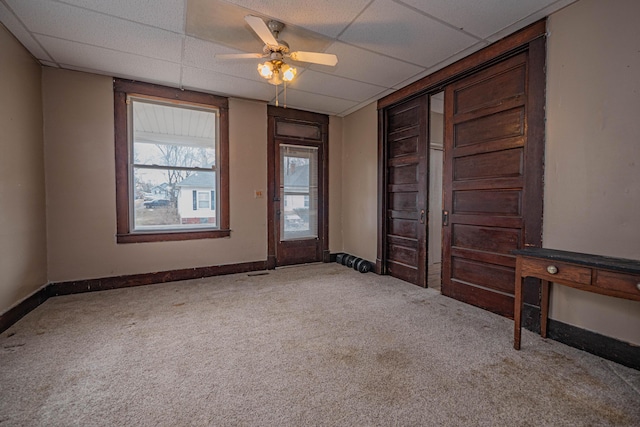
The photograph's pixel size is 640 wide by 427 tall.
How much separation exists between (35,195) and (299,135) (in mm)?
3571

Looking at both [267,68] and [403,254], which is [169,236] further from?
[403,254]

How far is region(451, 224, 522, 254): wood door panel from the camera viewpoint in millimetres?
2783

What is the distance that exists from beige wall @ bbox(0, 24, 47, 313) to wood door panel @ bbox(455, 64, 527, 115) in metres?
4.55

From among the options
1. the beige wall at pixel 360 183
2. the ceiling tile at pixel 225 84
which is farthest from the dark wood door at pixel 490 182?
the ceiling tile at pixel 225 84

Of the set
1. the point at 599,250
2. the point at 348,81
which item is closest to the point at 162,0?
the point at 348,81

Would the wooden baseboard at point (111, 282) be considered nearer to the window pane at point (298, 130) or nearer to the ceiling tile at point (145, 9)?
the window pane at point (298, 130)

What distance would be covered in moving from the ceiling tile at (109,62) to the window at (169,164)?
25 cm

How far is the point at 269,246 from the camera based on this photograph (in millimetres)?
4781

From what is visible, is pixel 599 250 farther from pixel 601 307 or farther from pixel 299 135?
pixel 299 135

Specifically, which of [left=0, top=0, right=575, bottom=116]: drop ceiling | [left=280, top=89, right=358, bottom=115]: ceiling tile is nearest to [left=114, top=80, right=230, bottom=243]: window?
[left=0, top=0, right=575, bottom=116]: drop ceiling

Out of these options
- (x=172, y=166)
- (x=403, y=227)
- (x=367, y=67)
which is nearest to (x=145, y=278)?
(x=172, y=166)

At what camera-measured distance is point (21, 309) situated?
2.77m

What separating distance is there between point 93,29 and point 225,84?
148cm

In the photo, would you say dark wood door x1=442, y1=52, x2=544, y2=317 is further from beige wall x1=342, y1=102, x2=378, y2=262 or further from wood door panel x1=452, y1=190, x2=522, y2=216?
beige wall x1=342, y1=102, x2=378, y2=262
